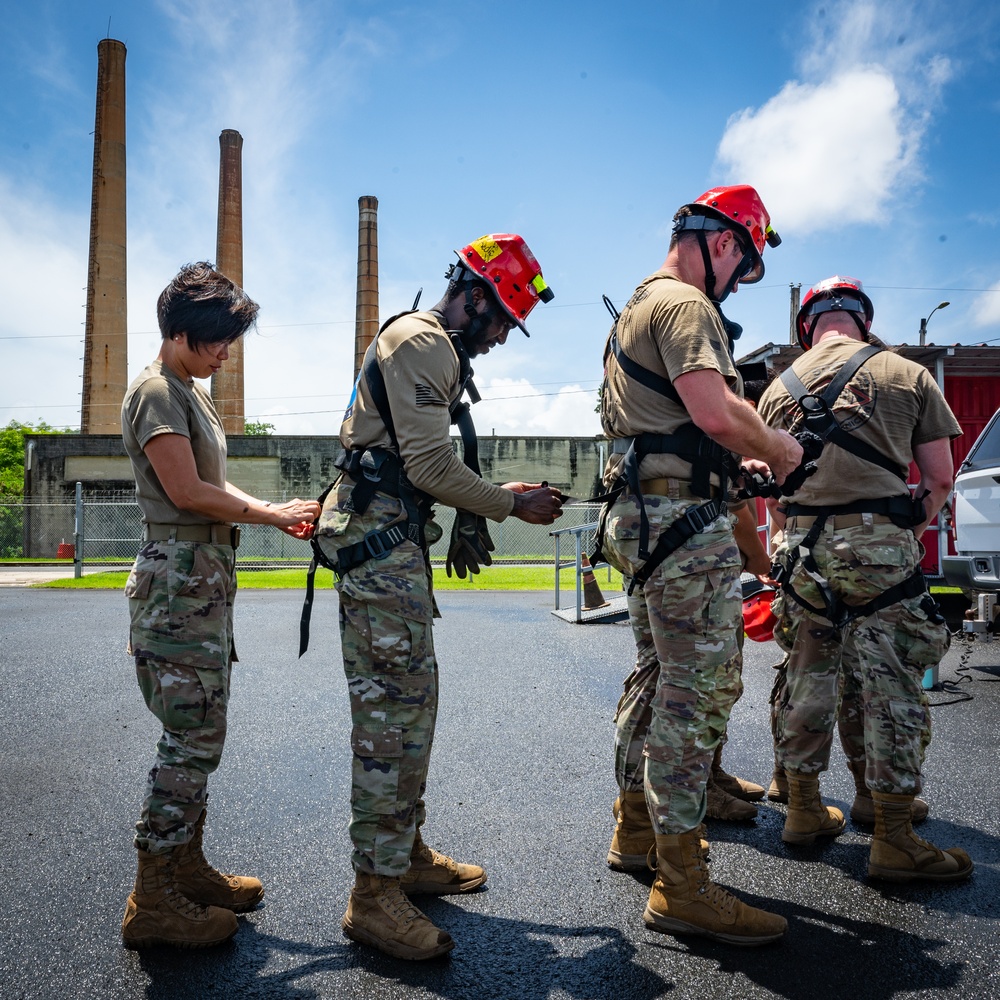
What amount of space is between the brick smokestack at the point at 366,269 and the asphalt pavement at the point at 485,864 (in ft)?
122

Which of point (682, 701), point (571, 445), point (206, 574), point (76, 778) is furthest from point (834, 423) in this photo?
point (571, 445)

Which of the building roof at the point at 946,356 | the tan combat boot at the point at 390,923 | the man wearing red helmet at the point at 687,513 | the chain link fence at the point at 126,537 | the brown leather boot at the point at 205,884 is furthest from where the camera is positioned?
the chain link fence at the point at 126,537

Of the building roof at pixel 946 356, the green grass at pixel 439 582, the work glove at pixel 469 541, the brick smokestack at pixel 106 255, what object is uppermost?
the brick smokestack at pixel 106 255

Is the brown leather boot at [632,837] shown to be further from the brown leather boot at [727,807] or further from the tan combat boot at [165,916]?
the tan combat boot at [165,916]

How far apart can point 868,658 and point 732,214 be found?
181cm

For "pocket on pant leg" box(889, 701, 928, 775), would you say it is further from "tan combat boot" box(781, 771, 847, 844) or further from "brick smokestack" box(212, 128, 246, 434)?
"brick smokestack" box(212, 128, 246, 434)

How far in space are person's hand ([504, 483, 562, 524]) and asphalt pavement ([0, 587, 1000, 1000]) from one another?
1366mm

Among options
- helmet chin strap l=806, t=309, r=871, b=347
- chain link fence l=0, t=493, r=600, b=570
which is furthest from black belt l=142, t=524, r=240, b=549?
chain link fence l=0, t=493, r=600, b=570

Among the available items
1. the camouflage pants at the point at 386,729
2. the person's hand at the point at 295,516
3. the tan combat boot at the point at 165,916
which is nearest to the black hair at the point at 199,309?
the person's hand at the point at 295,516

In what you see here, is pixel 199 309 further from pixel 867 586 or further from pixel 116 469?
pixel 116 469

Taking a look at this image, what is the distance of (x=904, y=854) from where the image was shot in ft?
10.2

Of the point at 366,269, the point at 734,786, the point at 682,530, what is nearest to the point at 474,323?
the point at 682,530

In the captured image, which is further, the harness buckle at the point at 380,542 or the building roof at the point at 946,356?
the building roof at the point at 946,356

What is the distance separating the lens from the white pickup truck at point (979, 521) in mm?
6371
